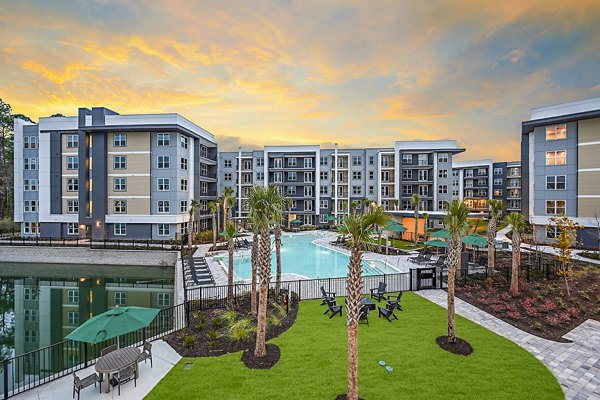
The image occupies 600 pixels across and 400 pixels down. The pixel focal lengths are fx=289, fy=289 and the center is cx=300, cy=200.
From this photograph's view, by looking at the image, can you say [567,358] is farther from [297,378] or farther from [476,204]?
[476,204]

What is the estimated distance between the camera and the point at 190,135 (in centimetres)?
4062

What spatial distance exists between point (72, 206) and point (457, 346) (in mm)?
Result: 47439

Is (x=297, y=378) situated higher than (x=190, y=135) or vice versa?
(x=190, y=135)

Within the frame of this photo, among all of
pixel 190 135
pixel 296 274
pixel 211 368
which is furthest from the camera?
pixel 190 135

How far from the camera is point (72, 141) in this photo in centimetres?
3984

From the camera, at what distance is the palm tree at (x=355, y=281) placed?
309 inches

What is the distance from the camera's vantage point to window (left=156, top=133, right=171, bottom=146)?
38.3 m

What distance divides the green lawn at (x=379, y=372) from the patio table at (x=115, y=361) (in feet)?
4.24

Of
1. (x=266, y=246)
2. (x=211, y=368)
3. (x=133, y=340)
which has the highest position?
(x=266, y=246)

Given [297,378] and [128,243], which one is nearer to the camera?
[297,378]

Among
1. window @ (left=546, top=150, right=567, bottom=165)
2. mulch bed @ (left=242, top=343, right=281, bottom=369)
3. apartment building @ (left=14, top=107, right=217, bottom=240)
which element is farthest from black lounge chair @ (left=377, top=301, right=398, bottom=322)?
window @ (left=546, top=150, right=567, bottom=165)

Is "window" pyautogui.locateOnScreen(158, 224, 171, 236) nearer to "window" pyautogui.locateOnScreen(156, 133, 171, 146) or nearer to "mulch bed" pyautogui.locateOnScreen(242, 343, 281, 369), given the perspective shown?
"window" pyautogui.locateOnScreen(156, 133, 171, 146)

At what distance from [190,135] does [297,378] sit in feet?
124

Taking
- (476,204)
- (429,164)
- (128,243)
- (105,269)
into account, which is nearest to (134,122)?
(128,243)
